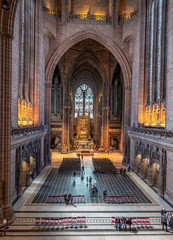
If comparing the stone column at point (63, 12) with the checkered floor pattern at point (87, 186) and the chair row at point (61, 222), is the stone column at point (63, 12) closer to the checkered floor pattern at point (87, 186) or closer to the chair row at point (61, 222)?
the checkered floor pattern at point (87, 186)

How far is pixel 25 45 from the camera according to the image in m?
19.8

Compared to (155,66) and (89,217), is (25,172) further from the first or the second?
(155,66)

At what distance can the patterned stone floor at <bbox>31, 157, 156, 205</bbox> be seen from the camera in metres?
15.9

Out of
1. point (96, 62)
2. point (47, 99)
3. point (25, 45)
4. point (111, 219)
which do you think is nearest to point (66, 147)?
point (47, 99)

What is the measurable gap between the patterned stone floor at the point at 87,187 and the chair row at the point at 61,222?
2.95 m

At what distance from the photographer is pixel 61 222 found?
1212 cm

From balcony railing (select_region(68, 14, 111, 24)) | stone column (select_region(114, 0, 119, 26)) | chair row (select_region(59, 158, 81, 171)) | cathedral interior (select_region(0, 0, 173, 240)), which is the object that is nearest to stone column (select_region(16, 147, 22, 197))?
cathedral interior (select_region(0, 0, 173, 240))

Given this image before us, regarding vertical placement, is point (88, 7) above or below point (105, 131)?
above

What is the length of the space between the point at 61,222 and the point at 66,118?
2865 centimetres

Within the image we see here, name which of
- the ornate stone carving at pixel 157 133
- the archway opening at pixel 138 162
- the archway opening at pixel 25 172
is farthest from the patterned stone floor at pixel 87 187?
the ornate stone carving at pixel 157 133

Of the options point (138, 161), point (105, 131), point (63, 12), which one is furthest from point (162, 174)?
point (63, 12)

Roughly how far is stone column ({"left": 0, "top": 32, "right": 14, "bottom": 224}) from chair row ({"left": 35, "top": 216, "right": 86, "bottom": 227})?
1800mm

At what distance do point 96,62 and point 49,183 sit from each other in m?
31.8

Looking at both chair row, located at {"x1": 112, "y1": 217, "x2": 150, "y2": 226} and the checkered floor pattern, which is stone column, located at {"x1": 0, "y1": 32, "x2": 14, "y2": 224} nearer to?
the checkered floor pattern
